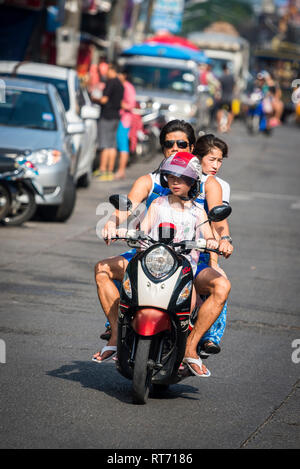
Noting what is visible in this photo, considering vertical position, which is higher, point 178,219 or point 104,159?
point 178,219

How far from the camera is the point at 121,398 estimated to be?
6320mm

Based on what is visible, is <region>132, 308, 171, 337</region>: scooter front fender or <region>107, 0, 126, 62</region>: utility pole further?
<region>107, 0, 126, 62</region>: utility pole

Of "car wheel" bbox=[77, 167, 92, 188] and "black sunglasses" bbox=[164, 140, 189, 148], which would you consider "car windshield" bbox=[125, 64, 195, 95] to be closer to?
"car wheel" bbox=[77, 167, 92, 188]

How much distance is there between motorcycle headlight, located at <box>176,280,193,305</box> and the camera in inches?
235

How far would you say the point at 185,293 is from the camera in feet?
19.7

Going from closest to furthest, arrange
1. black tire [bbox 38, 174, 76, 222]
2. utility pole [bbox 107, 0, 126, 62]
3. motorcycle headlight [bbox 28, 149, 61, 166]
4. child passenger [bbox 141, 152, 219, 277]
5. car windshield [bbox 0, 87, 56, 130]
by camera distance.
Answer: child passenger [bbox 141, 152, 219, 277] < motorcycle headlight [bbox 28, 149, 61, 166] < black tire [bbox 38, 174, 76, 222] < car windshield [bbox 0, 87, 56, 130] < utility pole [bbox 107, 0, 126, 62]

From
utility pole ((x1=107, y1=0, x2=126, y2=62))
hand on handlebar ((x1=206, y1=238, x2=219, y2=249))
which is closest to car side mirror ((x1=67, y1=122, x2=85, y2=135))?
hand on handlebar ((x1=206, y1=238, x2=219, y2=249))

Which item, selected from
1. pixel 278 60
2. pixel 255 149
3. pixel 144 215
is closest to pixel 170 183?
pixel 144 215

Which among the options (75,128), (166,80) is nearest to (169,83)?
(166,80)

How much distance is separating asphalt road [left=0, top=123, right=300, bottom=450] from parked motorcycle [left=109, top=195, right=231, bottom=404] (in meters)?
0.26

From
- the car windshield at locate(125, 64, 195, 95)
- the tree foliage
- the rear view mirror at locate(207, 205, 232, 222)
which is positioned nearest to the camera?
the rear view mirror at locate(207, 205, 232, 222)

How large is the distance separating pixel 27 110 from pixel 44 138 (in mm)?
785

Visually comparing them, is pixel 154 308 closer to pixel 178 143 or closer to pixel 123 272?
pixel 123 272

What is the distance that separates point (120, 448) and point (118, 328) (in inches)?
40.4
